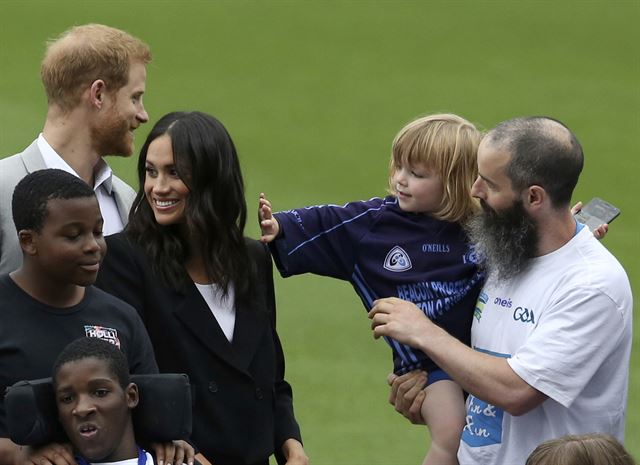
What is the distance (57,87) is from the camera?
5008 mm

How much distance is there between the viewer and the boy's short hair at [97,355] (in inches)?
146

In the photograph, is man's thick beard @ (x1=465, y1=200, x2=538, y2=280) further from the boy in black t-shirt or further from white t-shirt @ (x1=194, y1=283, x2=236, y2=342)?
the boy in black t-shirt

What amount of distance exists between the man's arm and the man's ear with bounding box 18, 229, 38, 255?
1.09 metres

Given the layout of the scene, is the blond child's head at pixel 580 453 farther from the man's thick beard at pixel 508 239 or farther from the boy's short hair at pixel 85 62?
the boy's short hair at pixel 85 62

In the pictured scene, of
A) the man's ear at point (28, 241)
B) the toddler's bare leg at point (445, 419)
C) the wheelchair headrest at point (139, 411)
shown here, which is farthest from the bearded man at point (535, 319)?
the man's ear at point (28, 241)

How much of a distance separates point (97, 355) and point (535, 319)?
4.49ft

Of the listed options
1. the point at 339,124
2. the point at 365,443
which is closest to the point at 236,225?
the point at 365,443

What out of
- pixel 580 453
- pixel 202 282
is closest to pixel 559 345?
pixel 580 453

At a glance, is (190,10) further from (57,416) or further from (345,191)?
(57,416)

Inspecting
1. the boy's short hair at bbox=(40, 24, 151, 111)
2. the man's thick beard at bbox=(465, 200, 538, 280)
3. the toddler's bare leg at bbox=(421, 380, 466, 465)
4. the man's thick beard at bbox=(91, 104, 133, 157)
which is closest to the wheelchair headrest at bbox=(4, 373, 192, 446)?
the toddler's bare leg at bbox=(421, 380, 466, 465)

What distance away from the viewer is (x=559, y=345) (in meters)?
4.29

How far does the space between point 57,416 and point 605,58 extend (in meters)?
7.52

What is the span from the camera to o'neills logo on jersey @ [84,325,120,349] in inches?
155

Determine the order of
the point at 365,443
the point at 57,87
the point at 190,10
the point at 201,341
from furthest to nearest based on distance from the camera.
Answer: the point at 190,10, the point at 365,443, the point at 57,87, the point at 201,341
